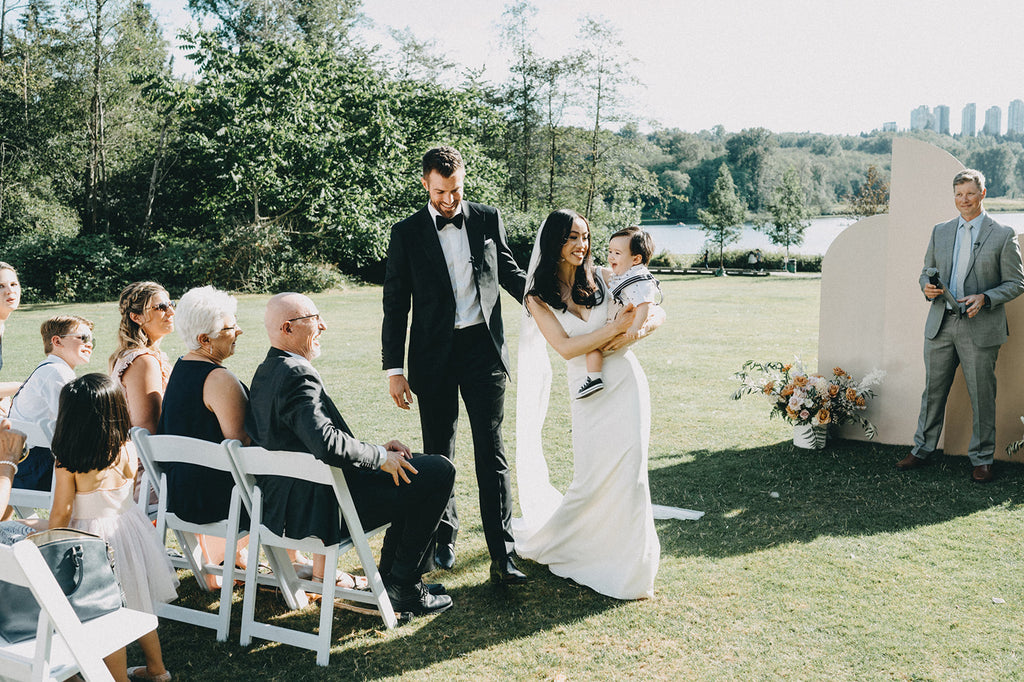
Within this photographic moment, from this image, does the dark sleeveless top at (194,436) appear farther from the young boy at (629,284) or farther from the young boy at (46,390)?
the young boy at (629,284)

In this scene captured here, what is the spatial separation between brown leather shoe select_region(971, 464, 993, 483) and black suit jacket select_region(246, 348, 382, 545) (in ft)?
16.2

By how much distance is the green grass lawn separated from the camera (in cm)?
339

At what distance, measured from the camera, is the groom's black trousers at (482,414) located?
4.17 meters

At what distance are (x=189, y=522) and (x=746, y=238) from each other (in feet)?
159

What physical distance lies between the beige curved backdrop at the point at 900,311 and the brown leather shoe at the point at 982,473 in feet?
2.05

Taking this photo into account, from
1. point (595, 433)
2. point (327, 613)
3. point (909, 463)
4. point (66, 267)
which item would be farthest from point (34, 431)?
point (66, 267)

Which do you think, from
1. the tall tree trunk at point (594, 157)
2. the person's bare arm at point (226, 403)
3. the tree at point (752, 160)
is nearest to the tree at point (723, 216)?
the tall tree trunk at point (594, 157)

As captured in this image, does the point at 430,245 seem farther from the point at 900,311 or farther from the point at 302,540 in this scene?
the point at 900,311

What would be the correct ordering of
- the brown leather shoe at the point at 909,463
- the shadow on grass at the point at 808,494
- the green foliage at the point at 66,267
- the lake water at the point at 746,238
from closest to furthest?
the shadow on grass at the point at 808,494 → the brown leather shoe at the point at 909,463 → the green foliage at the point at 66,267 → the lake water at the point at 746,238

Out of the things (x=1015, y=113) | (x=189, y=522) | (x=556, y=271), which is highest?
(x=1015, y=113)

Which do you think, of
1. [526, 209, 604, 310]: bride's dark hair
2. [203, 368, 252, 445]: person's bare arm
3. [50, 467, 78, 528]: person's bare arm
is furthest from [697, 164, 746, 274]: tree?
[50, 467, 78, 528]: person's bare arm

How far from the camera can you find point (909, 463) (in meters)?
6.21

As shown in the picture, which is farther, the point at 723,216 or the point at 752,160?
the point at 752,160

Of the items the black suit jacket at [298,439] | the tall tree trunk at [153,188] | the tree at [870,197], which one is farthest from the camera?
the tree at [870,197]
